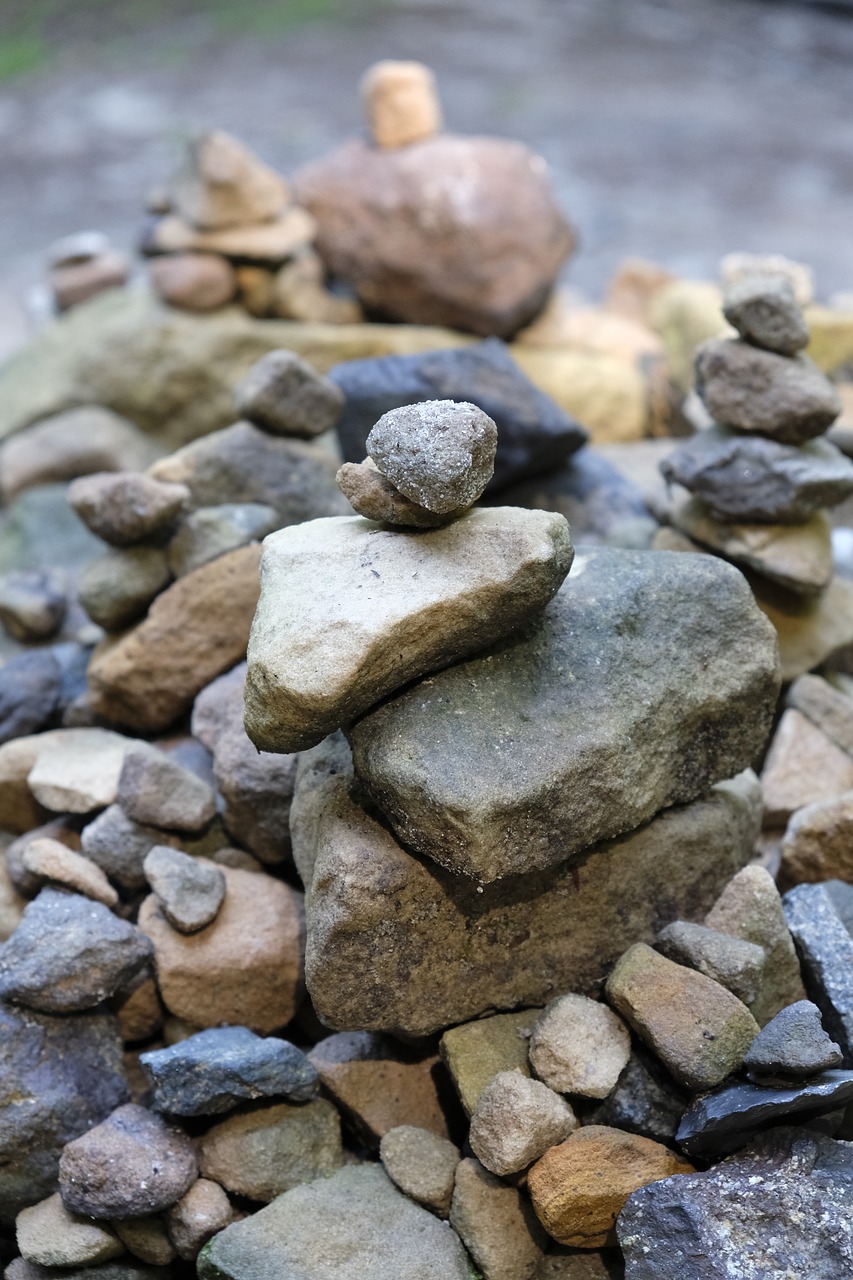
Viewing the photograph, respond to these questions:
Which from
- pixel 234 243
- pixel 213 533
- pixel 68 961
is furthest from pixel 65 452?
pixel 68 961

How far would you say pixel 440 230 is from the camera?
16.7 feet

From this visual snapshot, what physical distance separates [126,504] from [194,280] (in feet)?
8.16

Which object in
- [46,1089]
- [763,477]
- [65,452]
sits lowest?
[65,452]

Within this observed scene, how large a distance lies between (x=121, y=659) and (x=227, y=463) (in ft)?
1.96

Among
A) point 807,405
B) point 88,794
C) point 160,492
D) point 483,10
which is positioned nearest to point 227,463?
point 160,492

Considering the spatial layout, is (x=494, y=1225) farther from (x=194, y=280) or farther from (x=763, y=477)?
(x=194, y=280)

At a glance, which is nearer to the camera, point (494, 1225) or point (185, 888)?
point (494, 1225)

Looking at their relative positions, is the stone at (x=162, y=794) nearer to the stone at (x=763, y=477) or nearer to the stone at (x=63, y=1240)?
the stone at (x=63, y=1240)

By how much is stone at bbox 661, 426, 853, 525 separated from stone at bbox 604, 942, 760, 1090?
1.15 m

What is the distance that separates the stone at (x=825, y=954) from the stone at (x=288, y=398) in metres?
1.47

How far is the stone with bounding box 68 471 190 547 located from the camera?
286 cm

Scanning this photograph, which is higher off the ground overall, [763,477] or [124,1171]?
[763,477]

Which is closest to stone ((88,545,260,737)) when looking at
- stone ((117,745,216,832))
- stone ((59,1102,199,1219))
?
stone ((117,745,216,832))

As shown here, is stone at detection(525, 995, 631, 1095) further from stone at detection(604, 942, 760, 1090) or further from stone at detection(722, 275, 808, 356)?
stone at detection(722, 275, 808, 356)
